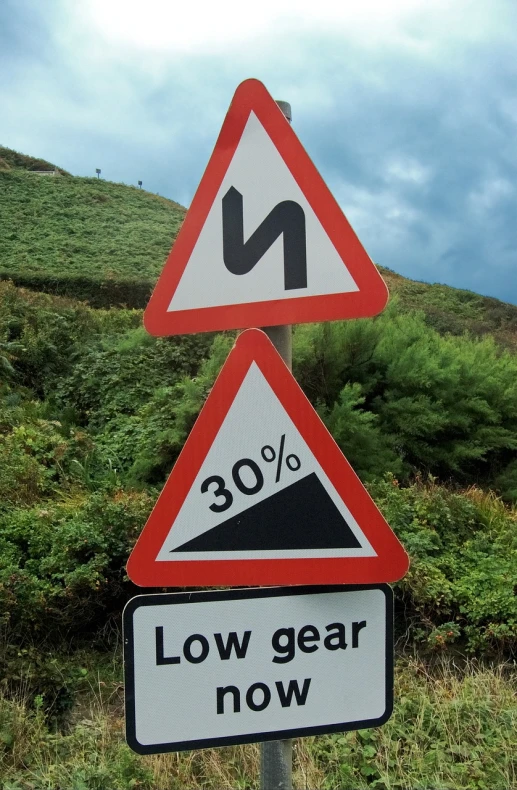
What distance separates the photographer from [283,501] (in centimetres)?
161

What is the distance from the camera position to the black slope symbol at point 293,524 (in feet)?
5.27

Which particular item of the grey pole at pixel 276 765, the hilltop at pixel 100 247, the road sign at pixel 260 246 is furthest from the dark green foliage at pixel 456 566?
the hilltop at pixel 100 247

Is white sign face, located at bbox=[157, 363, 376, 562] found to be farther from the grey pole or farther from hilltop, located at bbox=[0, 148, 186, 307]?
hilltop, located at bbox=[0, 148, 186, 307]

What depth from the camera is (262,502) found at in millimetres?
1607

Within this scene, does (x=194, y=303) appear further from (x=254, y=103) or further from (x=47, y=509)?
(x=47, y=509)

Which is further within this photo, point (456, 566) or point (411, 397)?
point (411, 397)

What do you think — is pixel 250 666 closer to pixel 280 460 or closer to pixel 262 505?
pixel 262 505

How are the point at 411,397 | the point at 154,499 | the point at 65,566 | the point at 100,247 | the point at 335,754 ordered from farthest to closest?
1. the point at 100,247
2. the point at 411,397
3. the point at 154,499
4. the point at 65,566
5. the point at 335,754

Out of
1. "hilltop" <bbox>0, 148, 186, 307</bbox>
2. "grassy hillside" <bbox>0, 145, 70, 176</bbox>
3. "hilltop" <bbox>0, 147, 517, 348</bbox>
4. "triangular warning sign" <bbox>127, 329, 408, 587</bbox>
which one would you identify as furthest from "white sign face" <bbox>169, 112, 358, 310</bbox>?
"grassy hillside" <bbox>0, 145, 70, 176</bbox>

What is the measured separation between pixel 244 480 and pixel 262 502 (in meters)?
0.07

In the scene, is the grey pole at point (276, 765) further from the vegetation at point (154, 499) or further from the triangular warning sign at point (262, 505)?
the vegetation at point (154, 499)

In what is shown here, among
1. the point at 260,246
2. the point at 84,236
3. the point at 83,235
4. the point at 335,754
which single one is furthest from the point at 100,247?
the point at 260,246

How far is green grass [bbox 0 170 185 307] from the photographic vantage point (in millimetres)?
19688

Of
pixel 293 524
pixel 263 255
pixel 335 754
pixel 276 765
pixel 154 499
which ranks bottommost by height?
pixel 335 754
